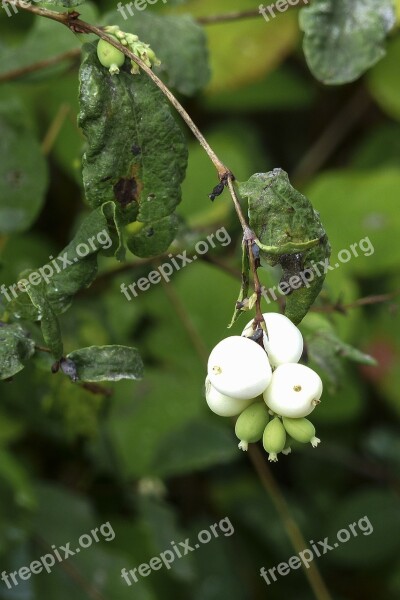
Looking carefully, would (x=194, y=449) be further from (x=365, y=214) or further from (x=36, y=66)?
(x=36, y=66)

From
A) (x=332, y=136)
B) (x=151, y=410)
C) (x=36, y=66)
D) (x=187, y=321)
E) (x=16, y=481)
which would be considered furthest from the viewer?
(x=332, y=136)

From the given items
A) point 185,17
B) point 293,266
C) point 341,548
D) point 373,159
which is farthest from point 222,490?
point 293,266

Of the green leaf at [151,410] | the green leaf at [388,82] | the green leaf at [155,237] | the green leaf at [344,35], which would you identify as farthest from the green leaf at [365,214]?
the green leaf at [155,237]

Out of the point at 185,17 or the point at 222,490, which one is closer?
the point at 185,17

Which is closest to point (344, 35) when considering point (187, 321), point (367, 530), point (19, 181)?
point (19, 181)

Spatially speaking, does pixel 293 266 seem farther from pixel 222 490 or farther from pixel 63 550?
pixel 222 490

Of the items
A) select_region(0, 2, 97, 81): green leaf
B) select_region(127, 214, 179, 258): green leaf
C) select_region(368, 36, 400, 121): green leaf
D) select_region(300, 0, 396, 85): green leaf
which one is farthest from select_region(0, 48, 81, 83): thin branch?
select_region(368, 36, 400, 121): green leaf
